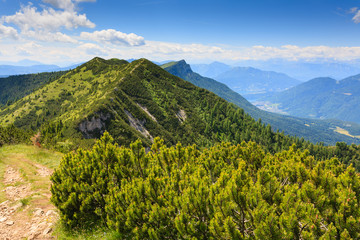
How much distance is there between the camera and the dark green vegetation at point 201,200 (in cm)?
724

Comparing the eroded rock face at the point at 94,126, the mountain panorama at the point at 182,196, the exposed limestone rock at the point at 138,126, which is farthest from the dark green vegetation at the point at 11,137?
the exposed limestone rock at the point at 138,126

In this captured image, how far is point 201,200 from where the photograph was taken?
8.64 meters

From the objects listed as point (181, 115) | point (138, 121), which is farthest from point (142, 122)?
point (181, 115)

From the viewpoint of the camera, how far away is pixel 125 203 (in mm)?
9828

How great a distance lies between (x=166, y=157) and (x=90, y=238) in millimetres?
6643

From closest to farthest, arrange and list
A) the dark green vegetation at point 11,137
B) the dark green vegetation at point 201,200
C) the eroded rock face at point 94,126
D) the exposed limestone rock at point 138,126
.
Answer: the dark green vegetation at point 201,200
the dark green vegetation at point 11,137
the eroded rock face at point 94,126
the exposed limestone rock at point 138,126

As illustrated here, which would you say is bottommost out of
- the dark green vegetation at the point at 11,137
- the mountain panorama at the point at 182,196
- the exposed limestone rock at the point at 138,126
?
the exposed limestone rock at the point at 138,126

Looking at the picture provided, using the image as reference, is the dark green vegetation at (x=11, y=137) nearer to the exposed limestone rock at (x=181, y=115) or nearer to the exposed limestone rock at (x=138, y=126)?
the exposed limestone rock at (x=138, y=126)

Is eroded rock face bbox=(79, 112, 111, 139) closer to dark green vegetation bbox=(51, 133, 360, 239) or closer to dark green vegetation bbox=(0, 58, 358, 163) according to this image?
dark green vegetation bbox=(0, 58, 358, 163)

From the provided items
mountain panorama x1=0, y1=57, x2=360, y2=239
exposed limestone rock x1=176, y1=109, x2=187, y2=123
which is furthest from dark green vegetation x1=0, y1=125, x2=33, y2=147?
exposed limestone rock x1=176, y1=109, x2=187, y2=123

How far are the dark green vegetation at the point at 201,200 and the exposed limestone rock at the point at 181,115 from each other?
169m

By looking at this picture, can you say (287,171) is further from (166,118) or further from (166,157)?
(166,118)

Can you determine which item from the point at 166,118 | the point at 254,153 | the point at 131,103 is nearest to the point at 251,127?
the point at 166,118

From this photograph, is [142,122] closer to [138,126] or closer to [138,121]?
[138,121]
